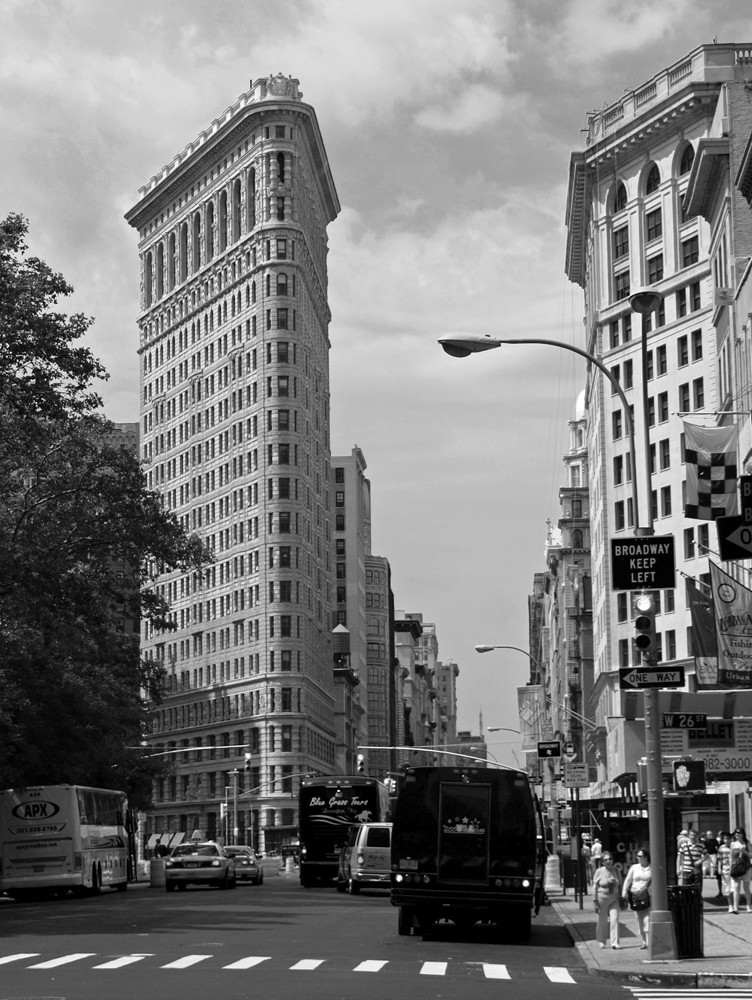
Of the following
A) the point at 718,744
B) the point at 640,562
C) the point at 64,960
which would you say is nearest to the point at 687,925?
the point at 640,562

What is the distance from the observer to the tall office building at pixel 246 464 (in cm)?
14075

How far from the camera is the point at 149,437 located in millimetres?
163375

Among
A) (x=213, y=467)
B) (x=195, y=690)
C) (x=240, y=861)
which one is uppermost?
(x=213, y=467)

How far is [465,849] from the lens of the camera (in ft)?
92.5

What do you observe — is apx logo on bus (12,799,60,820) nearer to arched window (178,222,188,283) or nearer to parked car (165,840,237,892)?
parked car (165,840,237,892)

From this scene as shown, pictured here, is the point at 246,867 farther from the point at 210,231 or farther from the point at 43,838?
the point at 210,231

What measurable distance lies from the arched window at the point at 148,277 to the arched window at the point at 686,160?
277 feet

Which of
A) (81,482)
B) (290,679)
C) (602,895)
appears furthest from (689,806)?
(290,679)

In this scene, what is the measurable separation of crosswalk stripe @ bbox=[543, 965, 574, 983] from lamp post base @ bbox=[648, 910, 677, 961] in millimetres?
1275

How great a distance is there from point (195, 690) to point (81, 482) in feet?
344

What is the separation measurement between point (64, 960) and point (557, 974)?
6.96 metres

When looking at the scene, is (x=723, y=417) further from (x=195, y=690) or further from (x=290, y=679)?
(x=195, y=690)

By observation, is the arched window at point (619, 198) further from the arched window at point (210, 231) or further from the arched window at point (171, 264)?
the arched window at point (171, 264)

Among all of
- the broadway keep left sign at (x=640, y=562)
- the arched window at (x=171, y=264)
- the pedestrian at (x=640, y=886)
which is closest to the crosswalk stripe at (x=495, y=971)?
the pedestrian at (x=640, y=886)
